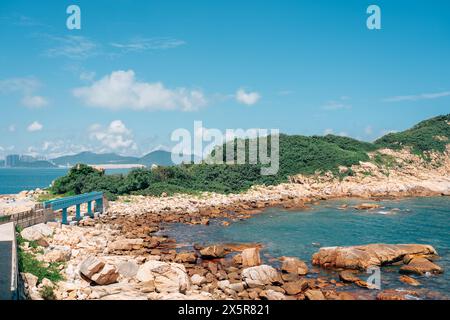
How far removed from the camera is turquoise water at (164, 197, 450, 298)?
2106 centimetres

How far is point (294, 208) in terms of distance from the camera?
3972cm

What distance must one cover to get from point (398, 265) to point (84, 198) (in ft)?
76.6

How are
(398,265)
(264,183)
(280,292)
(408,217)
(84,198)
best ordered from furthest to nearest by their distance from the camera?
(264,183) < (408,217) < (84,198) < (398,265) < (280,292)

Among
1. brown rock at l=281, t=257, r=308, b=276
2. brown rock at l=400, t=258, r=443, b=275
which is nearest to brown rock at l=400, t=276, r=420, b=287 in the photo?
brown rock at l=400, t=258, r=443, b=275

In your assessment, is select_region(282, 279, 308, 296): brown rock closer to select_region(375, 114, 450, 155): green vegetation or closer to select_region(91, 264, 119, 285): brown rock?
select_region(91, 264, 119, 285): brown rock

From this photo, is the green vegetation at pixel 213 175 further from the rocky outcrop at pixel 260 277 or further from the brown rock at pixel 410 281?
the brown rock at pixel 410 281

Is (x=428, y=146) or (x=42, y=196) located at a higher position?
(x=428, y=146)

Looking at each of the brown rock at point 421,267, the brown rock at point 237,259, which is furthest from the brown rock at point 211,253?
the brown rock at point 421,267

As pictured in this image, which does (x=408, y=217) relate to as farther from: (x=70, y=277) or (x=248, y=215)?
(x=70, y=277)

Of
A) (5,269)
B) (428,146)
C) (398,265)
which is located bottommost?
(398,265)

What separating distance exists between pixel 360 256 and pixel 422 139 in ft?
212

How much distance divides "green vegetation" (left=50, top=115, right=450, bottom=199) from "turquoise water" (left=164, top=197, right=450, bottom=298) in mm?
15492

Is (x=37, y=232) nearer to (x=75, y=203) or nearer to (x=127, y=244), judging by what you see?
(x=127, y=244)
